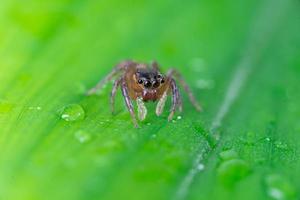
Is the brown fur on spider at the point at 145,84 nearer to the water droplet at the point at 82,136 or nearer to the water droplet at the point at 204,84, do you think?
the water droplet at the point at 204,84

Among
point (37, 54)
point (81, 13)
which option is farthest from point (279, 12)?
point (37, 54)

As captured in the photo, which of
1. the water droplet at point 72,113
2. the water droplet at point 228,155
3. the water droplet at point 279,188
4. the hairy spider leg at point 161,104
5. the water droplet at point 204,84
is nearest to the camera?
the water droplet at point 279,188

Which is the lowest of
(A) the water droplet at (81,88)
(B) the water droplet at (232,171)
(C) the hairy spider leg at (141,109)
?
(B) the water droplet at (232,171)

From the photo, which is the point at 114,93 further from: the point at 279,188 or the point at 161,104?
the point at 279,188

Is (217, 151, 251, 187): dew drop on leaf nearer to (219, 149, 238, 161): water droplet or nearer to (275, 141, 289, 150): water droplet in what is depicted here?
(219, 149, 238, 161): water droplet

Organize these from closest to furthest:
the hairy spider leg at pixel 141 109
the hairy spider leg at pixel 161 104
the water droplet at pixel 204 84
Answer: the hairy spider leg at pixel 141 109 < the hairy spider leg at pixel 161 104 < the water droplet at pixel 204 84

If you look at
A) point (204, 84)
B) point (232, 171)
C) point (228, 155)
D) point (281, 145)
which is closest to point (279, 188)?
point (232, 171)

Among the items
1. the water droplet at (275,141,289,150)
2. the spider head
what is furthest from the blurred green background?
the spider head

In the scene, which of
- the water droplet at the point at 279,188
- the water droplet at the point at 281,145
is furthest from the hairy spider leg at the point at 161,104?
the water droplet at the point at 279,188
